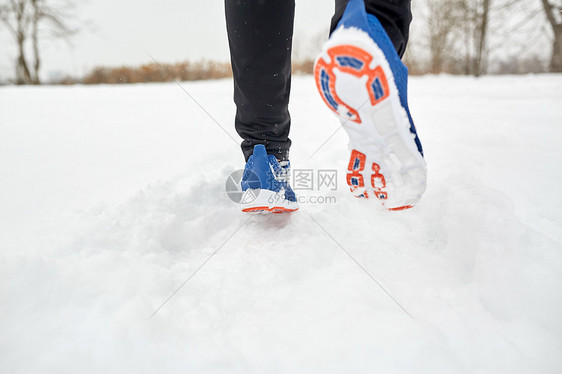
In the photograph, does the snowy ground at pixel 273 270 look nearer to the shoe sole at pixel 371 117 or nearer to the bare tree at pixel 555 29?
the shoe sole at pixel 371 117

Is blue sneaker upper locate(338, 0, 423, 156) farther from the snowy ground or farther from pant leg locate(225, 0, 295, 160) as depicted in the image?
the snowy ground

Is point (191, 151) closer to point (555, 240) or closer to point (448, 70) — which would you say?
point (555, 240)

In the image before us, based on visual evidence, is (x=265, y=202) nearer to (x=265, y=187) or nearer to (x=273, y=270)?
(x=265, y=187)

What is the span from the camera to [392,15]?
537 millimetres

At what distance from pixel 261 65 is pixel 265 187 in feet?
0.85

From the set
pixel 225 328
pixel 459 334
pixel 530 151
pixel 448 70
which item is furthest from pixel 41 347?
pixel 448 70

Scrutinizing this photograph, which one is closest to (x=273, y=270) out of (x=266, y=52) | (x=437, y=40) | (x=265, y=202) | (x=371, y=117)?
(x=265, y=202)

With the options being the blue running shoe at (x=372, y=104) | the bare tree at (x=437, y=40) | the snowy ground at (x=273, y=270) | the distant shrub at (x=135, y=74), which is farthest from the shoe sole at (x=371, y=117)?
the bare tree at (x=437, y=40)

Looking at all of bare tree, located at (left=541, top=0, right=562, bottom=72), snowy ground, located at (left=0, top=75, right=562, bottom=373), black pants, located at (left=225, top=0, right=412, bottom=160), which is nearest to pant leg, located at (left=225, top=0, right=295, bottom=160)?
black pants, located at (left=225, top=0, right=412, bottom=160)

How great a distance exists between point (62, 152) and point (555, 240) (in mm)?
1319

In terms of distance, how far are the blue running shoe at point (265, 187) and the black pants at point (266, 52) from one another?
0.11 feet

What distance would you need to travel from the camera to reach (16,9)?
1023 cm

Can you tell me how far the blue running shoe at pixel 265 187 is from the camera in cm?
72

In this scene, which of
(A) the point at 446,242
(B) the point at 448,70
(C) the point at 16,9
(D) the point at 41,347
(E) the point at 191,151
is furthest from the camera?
(B) the point at 448,70
